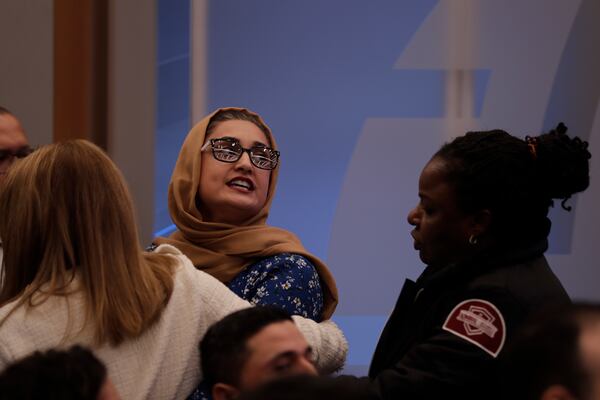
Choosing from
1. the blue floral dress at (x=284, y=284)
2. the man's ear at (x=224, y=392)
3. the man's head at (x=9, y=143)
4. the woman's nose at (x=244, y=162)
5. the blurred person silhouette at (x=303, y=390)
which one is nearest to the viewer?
the blurred person silhouette at (x=303, y=390)

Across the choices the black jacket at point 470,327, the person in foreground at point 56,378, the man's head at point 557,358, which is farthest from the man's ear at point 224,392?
the man's head at point 557,358

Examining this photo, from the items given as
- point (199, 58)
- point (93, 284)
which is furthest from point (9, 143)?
point (93, 284)

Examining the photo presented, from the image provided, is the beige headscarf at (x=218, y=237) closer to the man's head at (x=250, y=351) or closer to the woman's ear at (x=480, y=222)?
the woman's ear at (x=480, y=222)

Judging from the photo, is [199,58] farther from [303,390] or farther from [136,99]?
[303,390]

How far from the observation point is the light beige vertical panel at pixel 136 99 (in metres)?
3.80

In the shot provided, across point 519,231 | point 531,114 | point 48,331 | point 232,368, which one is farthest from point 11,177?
point 531,114

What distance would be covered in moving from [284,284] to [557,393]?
0.98 m

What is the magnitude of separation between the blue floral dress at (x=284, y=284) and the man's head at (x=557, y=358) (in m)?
0.84

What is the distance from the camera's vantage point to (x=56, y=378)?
→ 1.37m

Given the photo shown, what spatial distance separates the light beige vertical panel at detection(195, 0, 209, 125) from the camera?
3.86m

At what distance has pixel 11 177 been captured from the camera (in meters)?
2.01

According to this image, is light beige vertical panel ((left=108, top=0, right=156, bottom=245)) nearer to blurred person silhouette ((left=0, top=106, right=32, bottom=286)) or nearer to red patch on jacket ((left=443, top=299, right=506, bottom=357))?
blurred person silhouette ((left=0, top=106, right=32, bottom=286))

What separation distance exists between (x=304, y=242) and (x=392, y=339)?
5.31 feet

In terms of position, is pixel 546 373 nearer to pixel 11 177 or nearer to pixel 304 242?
pixel 11 177
